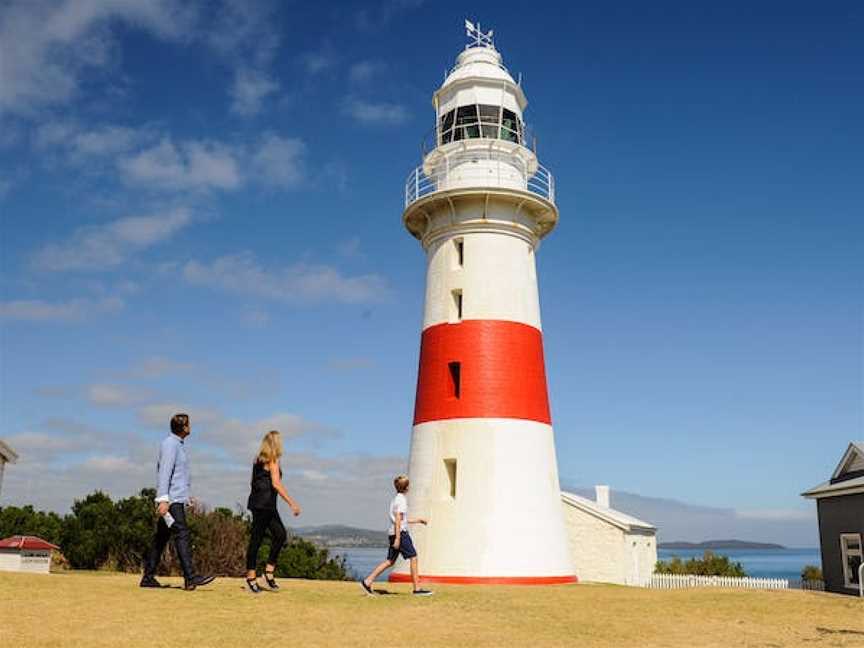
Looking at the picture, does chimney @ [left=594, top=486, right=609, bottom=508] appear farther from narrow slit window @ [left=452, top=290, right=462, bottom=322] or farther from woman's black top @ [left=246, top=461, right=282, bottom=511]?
woman's black top @ [left=246, top=461, right=282, bottom=511]

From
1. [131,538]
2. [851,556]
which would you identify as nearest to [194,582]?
[851,556]

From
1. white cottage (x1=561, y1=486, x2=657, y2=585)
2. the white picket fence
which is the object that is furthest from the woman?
white cottage (x1=561, y1=486, x2=657, y2=585)

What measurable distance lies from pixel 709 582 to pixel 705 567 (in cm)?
452

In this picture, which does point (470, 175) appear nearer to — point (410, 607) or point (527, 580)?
point (527, 580)

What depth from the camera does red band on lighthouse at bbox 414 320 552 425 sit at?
21344 millimetres

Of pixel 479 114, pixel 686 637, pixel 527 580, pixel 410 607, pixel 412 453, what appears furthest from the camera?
pixel 479 114

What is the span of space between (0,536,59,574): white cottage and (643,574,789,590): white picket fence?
21163 millimetres

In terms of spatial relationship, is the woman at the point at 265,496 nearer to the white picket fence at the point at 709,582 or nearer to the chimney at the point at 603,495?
the white picket fence at the point at 709,582

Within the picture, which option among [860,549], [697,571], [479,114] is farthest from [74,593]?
[697,571]

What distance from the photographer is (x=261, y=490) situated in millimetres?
11406

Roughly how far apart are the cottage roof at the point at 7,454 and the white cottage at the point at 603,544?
1969cm

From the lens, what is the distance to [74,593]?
11.0 metres

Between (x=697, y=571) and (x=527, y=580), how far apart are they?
17247 mm

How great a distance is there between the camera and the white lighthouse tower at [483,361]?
2061cm
